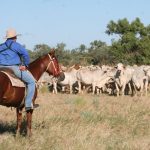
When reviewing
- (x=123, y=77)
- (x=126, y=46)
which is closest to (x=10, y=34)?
(x=123, y=77)

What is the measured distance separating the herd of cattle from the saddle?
1524 cm

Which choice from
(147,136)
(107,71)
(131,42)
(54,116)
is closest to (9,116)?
(54,116)

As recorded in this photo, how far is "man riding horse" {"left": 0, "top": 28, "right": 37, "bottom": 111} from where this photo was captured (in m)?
11.5

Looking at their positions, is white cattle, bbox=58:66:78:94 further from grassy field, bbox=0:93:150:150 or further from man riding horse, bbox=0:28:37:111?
man riding horse, bbox=0:28:37:111

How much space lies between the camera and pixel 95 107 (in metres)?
18.9

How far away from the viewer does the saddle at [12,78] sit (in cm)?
1127

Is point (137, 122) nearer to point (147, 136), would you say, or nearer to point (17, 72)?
point (147, 136)

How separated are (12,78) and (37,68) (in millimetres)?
1215

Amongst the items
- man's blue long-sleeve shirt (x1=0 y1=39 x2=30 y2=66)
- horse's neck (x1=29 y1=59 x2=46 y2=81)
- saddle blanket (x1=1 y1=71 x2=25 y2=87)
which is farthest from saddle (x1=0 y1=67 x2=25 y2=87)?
horse's neck (x1=29 y1=59 x2=46 y2=81)

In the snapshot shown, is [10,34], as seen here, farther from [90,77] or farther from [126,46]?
[126,46]

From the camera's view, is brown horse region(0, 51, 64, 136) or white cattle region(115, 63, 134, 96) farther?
white cattle region(115, 63, 134, 96)

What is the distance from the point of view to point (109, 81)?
28.8 metres

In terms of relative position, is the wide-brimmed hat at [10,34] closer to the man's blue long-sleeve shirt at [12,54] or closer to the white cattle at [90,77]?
the man's blue long-sleeve shirt at [12,54]

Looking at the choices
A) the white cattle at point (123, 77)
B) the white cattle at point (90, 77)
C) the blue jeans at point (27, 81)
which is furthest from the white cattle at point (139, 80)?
the blue jeans at point (27, 81)
